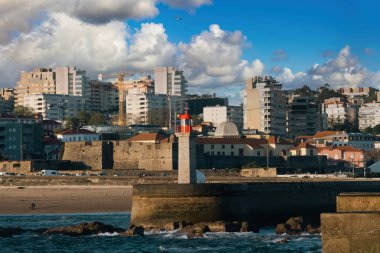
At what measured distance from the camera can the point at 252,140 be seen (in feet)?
412

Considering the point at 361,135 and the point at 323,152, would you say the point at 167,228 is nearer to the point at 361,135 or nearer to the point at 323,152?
the point at 323,152

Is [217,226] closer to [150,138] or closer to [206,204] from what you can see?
[206,204]

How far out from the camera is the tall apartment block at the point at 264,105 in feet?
564

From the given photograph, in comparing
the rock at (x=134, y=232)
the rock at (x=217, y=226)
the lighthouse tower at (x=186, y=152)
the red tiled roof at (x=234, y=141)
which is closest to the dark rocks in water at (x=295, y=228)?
the rock at (x=217, y=226)

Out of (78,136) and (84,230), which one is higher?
(78,136)

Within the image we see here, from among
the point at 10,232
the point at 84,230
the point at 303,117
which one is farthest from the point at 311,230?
the point at 303,117

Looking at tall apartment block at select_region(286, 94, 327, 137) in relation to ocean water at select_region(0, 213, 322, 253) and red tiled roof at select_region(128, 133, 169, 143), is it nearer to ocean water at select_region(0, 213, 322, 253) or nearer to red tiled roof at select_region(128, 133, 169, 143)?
red tiled roof at select_region(128, 133, 169, 143)

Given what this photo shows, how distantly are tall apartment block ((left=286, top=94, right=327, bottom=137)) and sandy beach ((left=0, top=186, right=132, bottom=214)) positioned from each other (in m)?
100


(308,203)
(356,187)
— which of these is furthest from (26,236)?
(356,187)

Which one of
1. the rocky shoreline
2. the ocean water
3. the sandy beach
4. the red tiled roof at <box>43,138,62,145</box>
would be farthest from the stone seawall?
the red tiled roof at <box>43,138,62,145</box>

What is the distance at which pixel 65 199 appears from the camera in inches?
2938

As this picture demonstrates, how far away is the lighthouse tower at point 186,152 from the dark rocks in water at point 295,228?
658 cm

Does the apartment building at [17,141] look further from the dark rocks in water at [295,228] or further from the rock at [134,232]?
the dark rocks in water at [295,228]

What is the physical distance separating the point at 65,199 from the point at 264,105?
101002 mm
